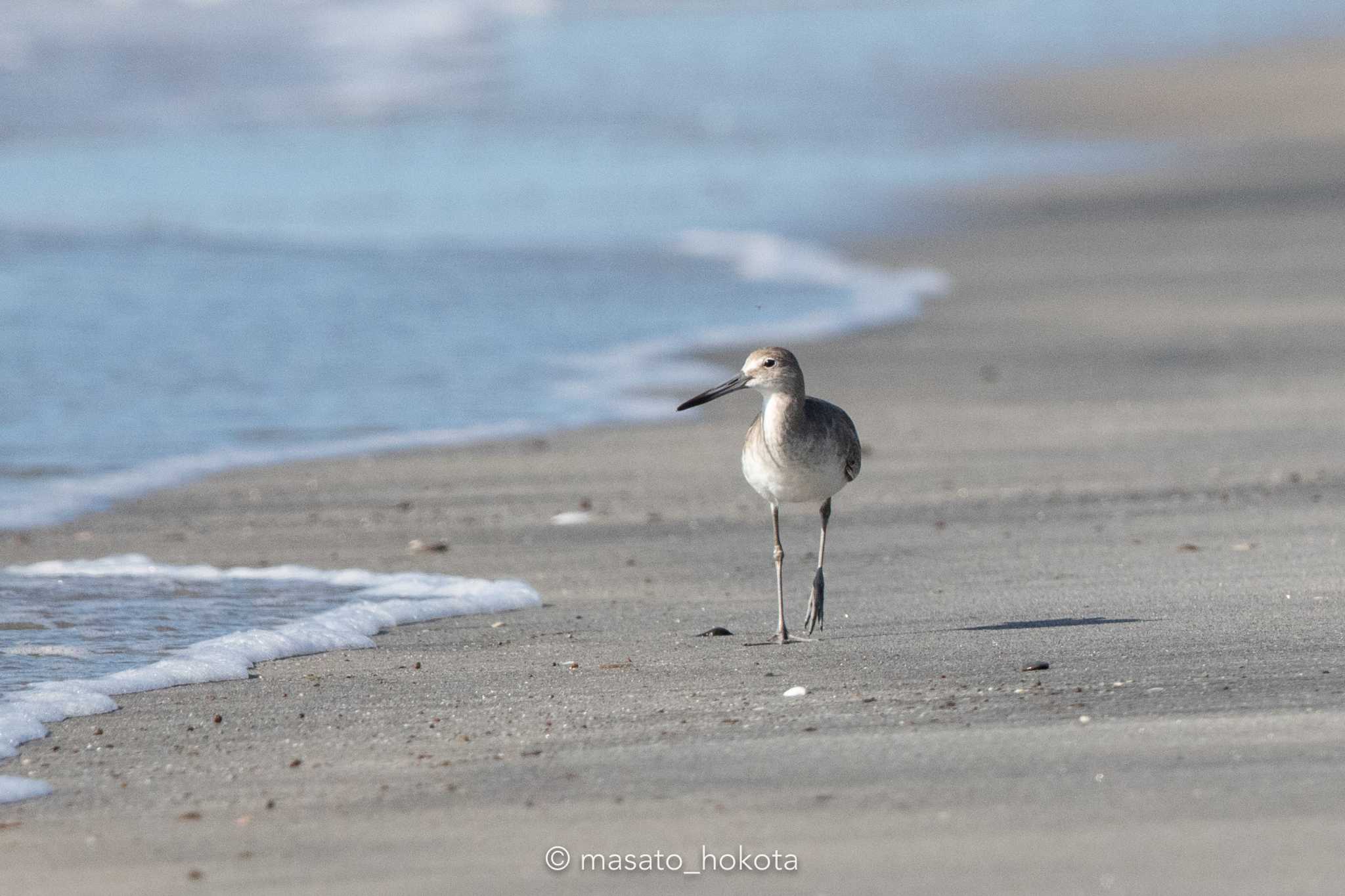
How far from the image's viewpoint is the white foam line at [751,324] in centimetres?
1239

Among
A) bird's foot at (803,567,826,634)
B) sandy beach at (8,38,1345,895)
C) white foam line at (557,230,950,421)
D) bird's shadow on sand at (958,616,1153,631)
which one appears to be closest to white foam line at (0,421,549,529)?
sandy beach at (8,38,1345,895)

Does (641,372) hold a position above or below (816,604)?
above

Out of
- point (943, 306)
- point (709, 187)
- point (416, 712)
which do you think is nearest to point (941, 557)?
point (416, 712)

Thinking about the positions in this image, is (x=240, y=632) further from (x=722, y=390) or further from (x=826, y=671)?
(x=826, y=671)

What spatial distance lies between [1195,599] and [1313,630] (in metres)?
0.61

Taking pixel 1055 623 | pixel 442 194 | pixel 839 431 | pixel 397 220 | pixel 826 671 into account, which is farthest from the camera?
pixel 442 194

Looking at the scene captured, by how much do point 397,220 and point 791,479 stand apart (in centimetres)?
1607

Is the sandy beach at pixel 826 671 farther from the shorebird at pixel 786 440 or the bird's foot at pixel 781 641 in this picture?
the shorebird at pixel 786 440

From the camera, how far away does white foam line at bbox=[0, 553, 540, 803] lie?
5.50 metres

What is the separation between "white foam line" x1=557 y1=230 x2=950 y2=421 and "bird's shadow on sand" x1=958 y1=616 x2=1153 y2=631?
5.02 metres

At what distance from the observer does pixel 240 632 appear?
658 cm

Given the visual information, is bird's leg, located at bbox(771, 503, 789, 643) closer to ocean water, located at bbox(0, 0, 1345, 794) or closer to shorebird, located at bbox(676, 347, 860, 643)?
shorebird, located at bbox(676, 347, 860, 643)

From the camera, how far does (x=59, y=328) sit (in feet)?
47.5

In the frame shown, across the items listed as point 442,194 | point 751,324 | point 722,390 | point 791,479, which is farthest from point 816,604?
point 442,194
